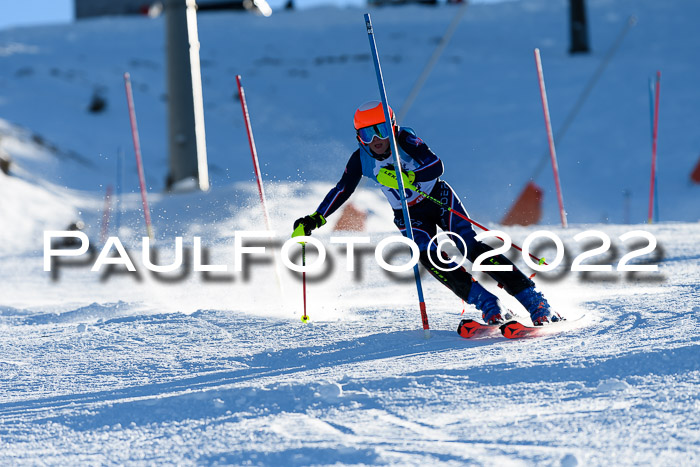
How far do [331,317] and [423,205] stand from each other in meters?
0.85

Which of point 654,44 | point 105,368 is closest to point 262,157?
point 105,368

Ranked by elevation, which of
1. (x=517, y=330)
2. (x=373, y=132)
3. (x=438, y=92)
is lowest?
(x=517, y=330)

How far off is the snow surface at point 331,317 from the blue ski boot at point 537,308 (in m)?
0.19

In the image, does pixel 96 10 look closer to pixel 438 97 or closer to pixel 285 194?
pixel 438 97

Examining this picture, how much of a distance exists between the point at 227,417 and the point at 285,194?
664 centimetres

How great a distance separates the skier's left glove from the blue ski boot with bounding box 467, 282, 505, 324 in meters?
0.60

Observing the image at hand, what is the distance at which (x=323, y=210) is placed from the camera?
4.66 metres

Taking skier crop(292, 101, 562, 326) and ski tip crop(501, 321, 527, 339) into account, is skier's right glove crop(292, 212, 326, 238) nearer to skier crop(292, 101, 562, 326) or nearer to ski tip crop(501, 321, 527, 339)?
skier crop(292, 101, 562, 326)

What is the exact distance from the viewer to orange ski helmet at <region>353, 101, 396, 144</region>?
14.1ft

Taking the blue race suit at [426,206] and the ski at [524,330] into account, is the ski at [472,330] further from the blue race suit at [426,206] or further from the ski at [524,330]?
the blue race suit at [426,206]

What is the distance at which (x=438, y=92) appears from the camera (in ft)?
60.8

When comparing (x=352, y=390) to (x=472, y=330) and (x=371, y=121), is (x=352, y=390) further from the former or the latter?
(x=371, y=121)

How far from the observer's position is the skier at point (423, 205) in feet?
14.0

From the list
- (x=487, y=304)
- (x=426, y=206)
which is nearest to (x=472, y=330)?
(x=487, y=304)
